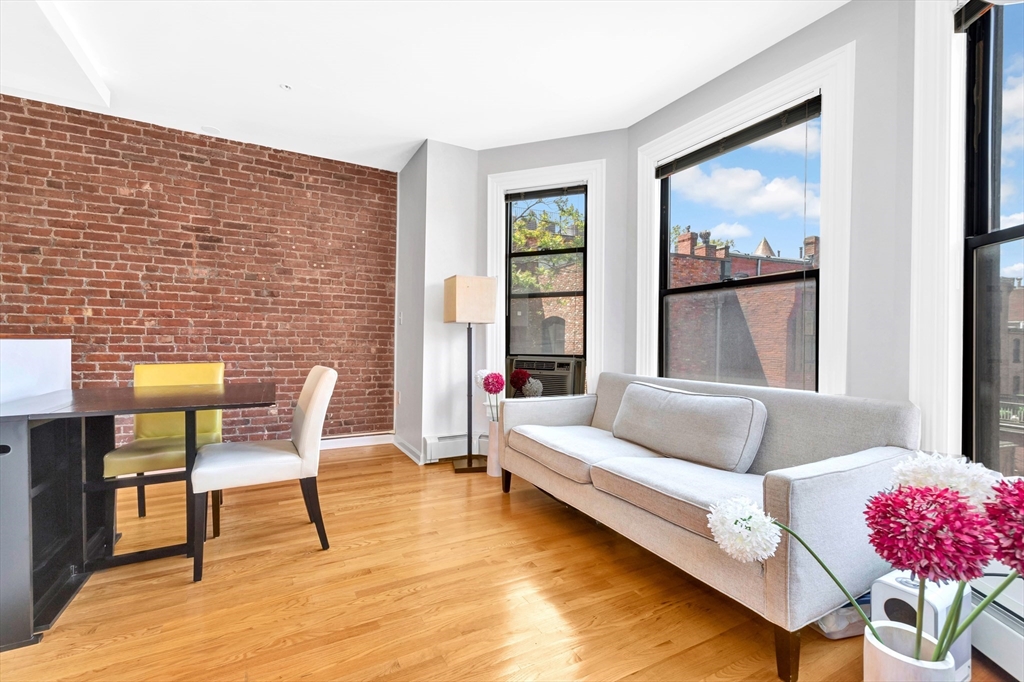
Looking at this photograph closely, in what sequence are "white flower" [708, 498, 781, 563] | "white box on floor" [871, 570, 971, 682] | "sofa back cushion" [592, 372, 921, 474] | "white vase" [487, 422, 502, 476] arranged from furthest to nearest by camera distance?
"white vase" [487, 422, 502, 476] < "sofa back cushion" [592, 372, 921, 474] < "white box on floor" [871, 570, 971, 682] < "white flower" [708, 498, 781, 563]

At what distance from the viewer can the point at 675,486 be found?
1.86 meters

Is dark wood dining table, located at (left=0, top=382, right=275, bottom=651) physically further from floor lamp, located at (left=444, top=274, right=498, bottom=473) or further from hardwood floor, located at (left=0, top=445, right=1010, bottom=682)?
floor lamp, located at (left=444, top=274, right=498, bottom=473)

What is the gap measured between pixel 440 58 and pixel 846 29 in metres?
2.16

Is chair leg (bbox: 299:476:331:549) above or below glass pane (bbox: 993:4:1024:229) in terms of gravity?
below

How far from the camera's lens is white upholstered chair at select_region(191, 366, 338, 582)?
2064 mm

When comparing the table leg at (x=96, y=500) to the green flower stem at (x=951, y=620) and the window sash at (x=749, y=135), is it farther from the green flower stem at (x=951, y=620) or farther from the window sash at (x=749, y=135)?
the window sash at (x=749, y=135)

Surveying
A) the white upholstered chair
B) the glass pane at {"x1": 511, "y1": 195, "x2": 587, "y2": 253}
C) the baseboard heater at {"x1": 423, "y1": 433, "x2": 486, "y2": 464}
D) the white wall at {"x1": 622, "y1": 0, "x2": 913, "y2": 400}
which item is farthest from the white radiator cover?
the white wall at {"x1": 622, "y1": 0, "x2": 913, "y2": 400}

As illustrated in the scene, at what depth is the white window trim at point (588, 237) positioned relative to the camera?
3.75 meters

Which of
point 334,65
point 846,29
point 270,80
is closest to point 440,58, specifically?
point 334,65

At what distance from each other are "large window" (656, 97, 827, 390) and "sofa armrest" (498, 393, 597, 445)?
647 millimetres

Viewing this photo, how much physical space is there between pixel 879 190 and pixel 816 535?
5.39 ft

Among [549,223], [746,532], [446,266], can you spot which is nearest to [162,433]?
[446,266]

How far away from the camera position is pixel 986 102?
5.92ft

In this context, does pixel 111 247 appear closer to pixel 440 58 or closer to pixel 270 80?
pixel 270 80
